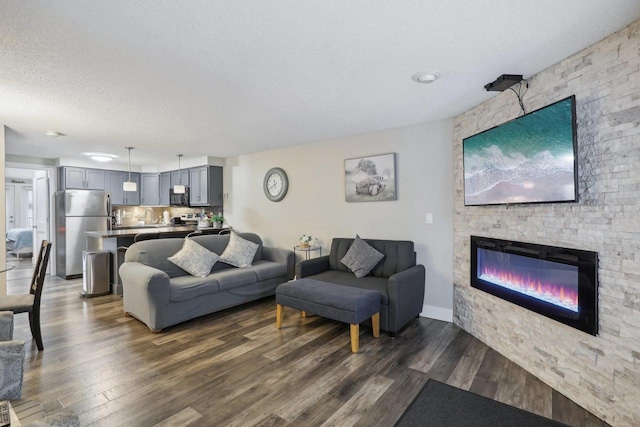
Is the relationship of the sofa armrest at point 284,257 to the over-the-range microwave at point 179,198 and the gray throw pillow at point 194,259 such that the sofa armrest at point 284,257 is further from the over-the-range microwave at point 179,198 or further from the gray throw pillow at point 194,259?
the over-the-range microwave at point 179,198

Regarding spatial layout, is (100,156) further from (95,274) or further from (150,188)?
(95,274)

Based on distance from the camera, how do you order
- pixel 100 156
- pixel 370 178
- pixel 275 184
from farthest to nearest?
pixel 100 156 → pixel 275 184 → pixel 370 178

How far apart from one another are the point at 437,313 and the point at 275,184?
3318mm

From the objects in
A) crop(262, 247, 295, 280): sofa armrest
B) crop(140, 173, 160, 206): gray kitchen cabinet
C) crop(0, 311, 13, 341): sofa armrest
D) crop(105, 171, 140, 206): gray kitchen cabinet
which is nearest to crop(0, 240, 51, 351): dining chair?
crop(0, 311, 13, 341): sofa armrest

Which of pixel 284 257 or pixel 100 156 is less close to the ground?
pixel 100 156

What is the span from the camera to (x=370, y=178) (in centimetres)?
424

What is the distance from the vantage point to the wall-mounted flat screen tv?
2.12m

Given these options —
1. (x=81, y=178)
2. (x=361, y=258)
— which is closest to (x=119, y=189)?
(x=81, y=178)

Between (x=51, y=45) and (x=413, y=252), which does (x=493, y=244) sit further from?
(x=51, y=45)

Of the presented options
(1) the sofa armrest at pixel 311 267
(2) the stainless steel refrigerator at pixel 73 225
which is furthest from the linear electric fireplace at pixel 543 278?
(2) the stainless steel refrigerator at pixel 73 225

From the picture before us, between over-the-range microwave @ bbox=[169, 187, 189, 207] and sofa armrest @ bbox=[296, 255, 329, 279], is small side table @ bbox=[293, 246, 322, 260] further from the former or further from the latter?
over-the-range microwave @ bbox=[169, 187, 189, 207]

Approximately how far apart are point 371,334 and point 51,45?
11.7ft

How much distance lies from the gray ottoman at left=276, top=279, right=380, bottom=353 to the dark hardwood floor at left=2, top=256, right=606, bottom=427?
0.72 feet

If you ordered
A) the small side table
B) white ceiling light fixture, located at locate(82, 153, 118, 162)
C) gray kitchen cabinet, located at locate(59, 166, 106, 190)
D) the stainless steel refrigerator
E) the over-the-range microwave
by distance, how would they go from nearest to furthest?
the small side table
white ceiling light fixture, located at locate(82, 153, 118, 162)
the stainless steel refrigerator
gray kitchen cabinet, located at locate(59, 166, 106, 190)
the over-the-range microwave
